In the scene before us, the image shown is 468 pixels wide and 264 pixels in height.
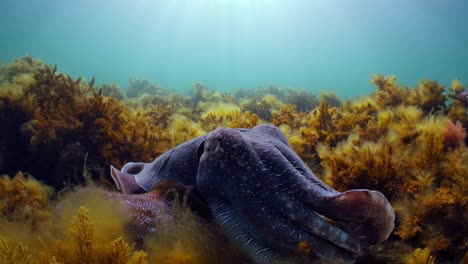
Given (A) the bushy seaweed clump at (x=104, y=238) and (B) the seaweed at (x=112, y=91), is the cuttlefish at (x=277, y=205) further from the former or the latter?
(B) the seaweed at (x=112, y=91)

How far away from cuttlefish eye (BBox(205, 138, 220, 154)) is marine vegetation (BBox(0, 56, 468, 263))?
0.53 m

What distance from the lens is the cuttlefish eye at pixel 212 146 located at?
106 inches

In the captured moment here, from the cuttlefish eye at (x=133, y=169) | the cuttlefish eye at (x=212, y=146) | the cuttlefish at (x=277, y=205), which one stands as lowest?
the cuttlefish eye at (x=133, y=169)

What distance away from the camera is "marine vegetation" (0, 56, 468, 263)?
2336 millimetres

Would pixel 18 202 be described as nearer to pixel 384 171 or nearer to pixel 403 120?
pixel 384 171

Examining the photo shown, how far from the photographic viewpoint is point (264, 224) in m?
2.32

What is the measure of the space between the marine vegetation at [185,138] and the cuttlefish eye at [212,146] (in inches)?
20.9

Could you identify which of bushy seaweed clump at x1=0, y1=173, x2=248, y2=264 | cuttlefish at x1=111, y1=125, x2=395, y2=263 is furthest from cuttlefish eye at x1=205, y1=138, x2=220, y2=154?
bushy seaweed clump at x1=0, y1=173, x2=248, y2=264

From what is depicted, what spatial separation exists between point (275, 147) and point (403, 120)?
2575 millimetres

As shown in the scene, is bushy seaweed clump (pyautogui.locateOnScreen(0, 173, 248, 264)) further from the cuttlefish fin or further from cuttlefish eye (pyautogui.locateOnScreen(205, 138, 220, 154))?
the cuttlefish fin

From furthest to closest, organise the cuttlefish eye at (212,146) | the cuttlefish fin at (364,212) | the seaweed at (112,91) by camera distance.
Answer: the seaweed at (112,91)
the cuttlefish eye at (212,146)
the cuttlefish fin at (364,212)

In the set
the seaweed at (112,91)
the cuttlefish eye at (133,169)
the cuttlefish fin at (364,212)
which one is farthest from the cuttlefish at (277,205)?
the seaweed at (112,91)

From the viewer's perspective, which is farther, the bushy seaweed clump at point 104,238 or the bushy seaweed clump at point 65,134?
the bushy seaweed clump at point 65,134

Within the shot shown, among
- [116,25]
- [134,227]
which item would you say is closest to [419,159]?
[134,227]
